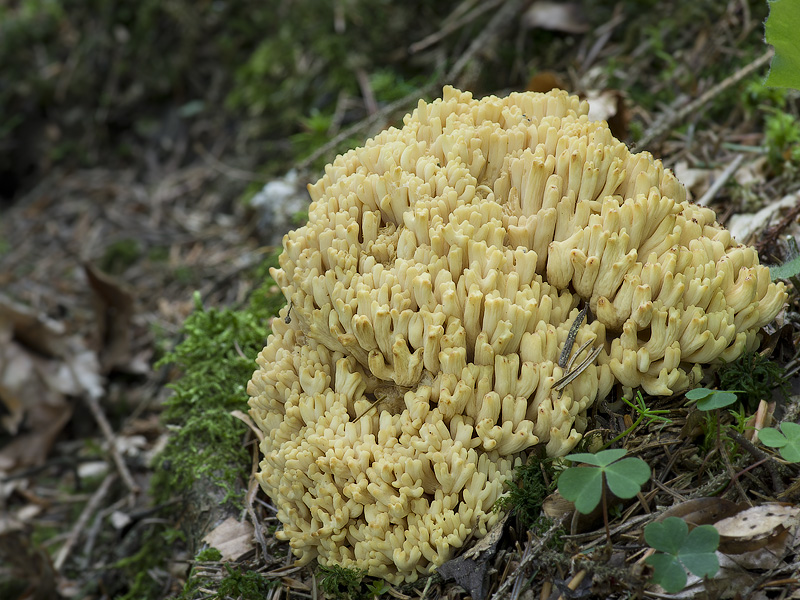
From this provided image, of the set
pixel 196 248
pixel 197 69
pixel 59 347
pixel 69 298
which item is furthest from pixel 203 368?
pixel 197 69

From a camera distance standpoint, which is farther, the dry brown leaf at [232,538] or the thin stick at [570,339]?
the dry brown leaf at [232,538]

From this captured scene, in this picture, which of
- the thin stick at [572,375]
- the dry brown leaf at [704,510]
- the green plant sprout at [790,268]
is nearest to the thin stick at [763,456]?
the dry brown leaf at [704,510]

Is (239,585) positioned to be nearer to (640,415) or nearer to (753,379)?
(640,415)

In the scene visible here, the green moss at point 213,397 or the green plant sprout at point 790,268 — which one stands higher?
the green plant sprout at point 790,268

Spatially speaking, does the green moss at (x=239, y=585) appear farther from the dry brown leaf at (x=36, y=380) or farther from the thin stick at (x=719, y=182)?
the thin stick at (x=719, y=182)

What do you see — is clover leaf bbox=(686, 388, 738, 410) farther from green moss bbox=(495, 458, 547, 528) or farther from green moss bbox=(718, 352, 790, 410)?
green moss bbox=(495, 458, 547, 528)

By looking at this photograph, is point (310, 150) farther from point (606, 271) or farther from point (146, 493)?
point (606, 271)

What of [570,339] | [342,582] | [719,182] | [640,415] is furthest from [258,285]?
[719,182]
